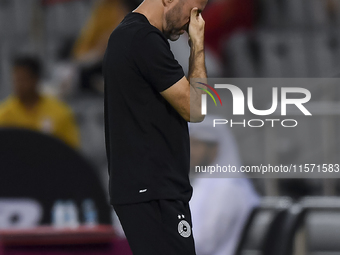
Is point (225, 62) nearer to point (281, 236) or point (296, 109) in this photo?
point (296, 109)

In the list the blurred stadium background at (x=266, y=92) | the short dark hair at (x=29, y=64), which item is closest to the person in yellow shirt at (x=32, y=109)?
the short dark hair at (x=29, y=64)

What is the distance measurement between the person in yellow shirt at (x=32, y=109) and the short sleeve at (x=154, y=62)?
10.6 feet

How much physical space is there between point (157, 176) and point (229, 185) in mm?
1535

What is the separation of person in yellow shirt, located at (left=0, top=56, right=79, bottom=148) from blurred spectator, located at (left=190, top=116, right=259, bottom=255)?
1.77 m

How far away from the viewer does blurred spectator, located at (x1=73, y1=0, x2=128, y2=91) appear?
17.7 feet

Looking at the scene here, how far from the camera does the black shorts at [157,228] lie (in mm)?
1863

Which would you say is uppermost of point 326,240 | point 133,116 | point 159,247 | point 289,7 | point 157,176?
point 289,7

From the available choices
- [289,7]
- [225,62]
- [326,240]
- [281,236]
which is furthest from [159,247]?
[289,7]

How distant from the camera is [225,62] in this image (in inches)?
240

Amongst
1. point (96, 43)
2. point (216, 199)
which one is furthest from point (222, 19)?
point (216, 199)

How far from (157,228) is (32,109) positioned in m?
3.43

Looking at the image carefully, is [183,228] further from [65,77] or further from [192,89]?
[65,77]

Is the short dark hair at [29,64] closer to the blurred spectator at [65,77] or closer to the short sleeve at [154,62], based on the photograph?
the blurred spectator at [65,77]

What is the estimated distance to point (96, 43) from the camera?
5.53 metres
